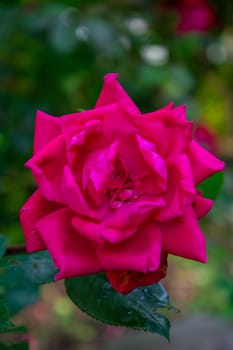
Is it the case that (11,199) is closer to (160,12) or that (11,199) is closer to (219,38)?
(160,12)

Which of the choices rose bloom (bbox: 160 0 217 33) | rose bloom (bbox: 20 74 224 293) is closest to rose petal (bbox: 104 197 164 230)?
rose bloom (bbox: 20 74 224 293)

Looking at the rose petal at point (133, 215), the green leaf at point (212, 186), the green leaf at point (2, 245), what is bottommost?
the green leaf at point (2, 245)

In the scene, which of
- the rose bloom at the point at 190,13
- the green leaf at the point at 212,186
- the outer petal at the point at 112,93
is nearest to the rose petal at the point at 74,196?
the outer petal at the point at 112,93

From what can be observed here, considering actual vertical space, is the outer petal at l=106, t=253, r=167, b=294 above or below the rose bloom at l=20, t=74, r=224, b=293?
below

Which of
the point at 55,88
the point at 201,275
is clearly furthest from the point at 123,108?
the point at 201,275

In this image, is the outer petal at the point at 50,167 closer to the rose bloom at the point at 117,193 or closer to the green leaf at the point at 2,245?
the rose bloom at the point at 117,193

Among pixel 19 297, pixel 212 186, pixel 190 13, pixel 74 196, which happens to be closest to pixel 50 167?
pixel 74 196

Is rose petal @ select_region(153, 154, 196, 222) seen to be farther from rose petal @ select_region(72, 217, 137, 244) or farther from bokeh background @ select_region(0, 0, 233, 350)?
bokeh background @ select_region(0, 0, 233, 350)

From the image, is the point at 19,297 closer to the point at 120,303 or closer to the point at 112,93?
the point at 120,303
